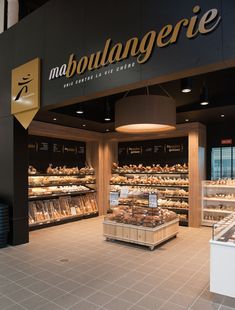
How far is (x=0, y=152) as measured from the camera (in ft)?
19.1

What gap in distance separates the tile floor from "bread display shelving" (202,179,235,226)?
1461mm

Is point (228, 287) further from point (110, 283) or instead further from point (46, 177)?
point (46, 177)

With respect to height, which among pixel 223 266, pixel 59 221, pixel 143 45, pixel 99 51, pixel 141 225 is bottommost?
pixel 59 221

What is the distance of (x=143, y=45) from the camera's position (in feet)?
11.0

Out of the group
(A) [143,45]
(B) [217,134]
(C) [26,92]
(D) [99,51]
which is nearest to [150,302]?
(A) [143,45]

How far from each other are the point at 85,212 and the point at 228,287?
596 centimetres

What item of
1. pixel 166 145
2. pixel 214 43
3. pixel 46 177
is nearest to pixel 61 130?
pixel 46 177

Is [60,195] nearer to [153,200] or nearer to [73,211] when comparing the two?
[73,211]

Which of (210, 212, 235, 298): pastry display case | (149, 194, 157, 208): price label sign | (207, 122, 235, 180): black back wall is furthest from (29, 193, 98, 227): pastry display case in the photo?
(210, 212, 235, 298): pastry display case

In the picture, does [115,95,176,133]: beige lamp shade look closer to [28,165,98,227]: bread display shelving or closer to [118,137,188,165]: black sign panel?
[28,165,98,227]: bread display shelving

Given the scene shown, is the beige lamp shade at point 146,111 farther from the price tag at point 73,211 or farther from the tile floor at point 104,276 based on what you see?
the price tag at point 73,211

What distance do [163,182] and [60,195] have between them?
3.30 m

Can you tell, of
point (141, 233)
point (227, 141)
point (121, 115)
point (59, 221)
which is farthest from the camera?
point (227, 141)

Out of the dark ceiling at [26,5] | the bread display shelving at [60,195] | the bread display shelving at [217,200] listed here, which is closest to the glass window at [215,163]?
the bread display shelving at [217,200]
